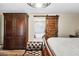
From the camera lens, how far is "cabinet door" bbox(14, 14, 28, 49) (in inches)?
274

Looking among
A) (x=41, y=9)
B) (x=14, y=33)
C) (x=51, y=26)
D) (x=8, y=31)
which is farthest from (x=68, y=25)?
(x=8, y=31)

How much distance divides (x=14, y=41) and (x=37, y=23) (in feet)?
5.90

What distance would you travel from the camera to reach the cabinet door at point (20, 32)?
22.8 feet

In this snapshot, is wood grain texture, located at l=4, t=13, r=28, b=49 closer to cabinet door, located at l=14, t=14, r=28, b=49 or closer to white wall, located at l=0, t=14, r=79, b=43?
cabinet door, located at l=14, t=14, r=28, b=49

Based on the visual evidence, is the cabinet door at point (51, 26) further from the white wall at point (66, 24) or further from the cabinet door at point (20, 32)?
the cabinet door at point (20, 32)

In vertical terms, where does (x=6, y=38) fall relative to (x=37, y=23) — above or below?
below

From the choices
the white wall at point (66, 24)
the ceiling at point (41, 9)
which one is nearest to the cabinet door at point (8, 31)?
the ceiling at point (41, 9)

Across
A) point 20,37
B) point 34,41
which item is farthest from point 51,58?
point 34,41

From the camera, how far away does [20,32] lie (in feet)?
23.0

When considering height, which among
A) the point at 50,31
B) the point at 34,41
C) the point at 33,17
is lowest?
the point at 34,41

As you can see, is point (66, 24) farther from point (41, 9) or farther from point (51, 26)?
point (41, 9)

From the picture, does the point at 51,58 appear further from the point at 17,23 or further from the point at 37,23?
the point at 37,23

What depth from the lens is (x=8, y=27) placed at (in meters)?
7.03

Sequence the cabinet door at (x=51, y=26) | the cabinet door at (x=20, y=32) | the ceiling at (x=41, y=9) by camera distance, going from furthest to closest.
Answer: the cabinet door at (x=51, y=26)
the cabinet door at (x=20, y=32)
the ceiling at (x=41, y=9)
